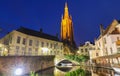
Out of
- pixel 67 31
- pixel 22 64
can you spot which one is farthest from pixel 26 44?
pixel 67 31

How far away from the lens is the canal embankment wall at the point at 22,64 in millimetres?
23111

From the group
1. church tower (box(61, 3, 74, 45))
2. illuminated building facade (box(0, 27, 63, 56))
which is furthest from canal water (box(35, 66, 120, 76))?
church tower (box(61, 3, 74, 45))

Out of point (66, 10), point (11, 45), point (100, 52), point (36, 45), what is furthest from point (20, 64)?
point (66, 10)

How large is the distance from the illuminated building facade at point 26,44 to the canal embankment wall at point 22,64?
869cm

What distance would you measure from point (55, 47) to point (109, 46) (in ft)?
88.2

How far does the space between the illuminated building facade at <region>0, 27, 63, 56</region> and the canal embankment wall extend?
8693mm

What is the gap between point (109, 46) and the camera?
34.6 metres

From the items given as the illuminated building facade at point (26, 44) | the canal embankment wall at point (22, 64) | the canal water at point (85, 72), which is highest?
the illuminated building facade at point (26, 44)

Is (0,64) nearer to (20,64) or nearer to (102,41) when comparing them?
(20,64)

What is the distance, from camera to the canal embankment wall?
23.1 meters

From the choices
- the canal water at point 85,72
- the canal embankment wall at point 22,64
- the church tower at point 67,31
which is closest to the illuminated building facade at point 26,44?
the canal embankment wall at point 22,64

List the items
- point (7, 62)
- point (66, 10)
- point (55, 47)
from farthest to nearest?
point (66, 10) < point (55, 47) < point (7, 62)

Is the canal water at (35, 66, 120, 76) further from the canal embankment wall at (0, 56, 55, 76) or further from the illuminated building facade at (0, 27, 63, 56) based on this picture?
the illuminated building facade at (0, 27, 63, 56)

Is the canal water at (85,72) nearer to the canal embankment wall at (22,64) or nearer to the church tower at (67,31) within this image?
the canal embankment wall at (22,64)
